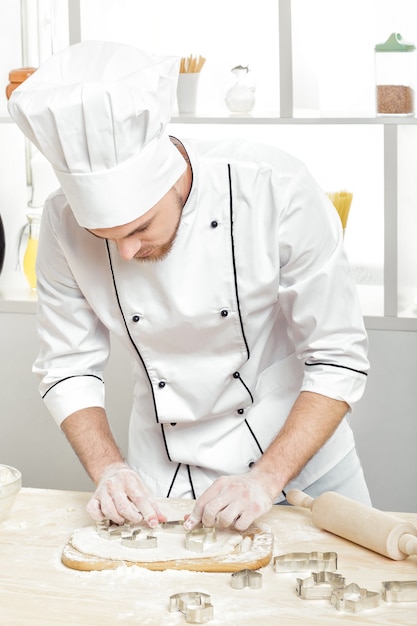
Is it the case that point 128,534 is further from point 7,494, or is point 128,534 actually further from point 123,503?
point 7,494

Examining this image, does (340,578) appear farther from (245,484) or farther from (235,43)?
(235,43)

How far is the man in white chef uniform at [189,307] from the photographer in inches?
66.2

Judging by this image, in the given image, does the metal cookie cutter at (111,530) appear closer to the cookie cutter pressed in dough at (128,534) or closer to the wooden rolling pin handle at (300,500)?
the cookie cutter pressed in dough at (128,534)

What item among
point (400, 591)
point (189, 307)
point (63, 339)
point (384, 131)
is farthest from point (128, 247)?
point (384, 131)

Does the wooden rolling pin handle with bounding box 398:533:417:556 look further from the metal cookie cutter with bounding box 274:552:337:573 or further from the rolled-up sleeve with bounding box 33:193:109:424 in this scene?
the rolled-up sleeve with bounding box 33:193:109:424

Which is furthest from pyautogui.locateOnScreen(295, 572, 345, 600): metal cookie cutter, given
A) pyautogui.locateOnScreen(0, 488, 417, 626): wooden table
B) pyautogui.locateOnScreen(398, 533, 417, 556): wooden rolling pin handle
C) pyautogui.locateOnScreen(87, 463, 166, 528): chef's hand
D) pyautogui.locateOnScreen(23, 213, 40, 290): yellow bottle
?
pyautogui.locateOnScreen(23, 213, 40, 290): yellow bottle

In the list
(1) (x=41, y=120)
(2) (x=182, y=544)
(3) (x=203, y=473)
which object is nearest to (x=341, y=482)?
(3) (x=203, y=473)

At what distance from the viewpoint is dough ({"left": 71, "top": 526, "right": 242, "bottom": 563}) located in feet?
5.08

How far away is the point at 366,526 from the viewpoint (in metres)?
1.57

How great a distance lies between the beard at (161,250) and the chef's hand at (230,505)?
436 mm

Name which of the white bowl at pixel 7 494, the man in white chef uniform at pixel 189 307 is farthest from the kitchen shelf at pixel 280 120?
the white bowl at pixel 7 494

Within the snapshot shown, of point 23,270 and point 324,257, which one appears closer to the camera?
point 324,257

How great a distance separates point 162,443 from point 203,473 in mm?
115

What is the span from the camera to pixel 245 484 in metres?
1.70
